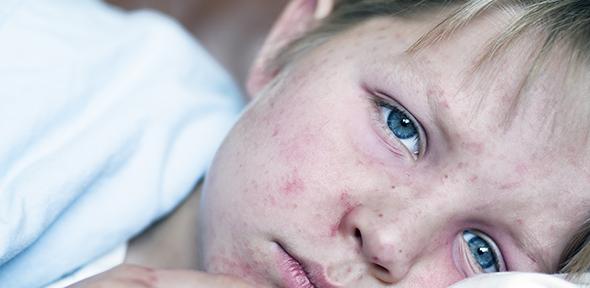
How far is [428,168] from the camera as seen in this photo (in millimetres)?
888

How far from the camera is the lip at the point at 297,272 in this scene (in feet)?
2.83

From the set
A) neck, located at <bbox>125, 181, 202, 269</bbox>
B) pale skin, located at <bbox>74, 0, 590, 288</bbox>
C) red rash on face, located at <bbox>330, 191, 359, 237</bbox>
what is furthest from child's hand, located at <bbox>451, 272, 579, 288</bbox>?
neck, located at <bbox>125, 181, 202, 269</bbox>

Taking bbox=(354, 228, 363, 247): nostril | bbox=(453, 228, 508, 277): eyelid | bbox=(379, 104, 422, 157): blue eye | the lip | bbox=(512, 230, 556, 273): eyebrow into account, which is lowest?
the lip

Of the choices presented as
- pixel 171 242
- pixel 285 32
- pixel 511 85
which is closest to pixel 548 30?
pixel 511 85

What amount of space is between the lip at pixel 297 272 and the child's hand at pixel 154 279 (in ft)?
0.22

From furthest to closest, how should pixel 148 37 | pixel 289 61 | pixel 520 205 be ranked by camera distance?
pixel 148 37
pixel 289 61
pixel 520 205

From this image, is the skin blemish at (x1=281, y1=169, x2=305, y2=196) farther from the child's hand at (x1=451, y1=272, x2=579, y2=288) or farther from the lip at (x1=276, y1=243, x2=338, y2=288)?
the child's hand at (x1=451, y1=272, x2=579, y2=288)

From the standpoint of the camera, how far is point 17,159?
97 cm

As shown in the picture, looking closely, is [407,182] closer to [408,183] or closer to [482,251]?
[408,183]

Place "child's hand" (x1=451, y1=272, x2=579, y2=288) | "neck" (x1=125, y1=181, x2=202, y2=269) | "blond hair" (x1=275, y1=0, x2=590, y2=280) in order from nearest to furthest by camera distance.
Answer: "child's hand" (x1=451, y1=272, x2=579, y2=288), "blond hair" (x1=275, y1=0, x2=590, y2=280), "neck" (x1=125, y1=181, x2=202, y2=269)

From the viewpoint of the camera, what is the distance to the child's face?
2.83 feet

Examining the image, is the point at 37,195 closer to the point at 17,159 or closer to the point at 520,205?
the point at 17,159

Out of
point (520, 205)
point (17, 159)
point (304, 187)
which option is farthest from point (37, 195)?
point (520, 205)

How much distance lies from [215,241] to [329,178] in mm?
153
